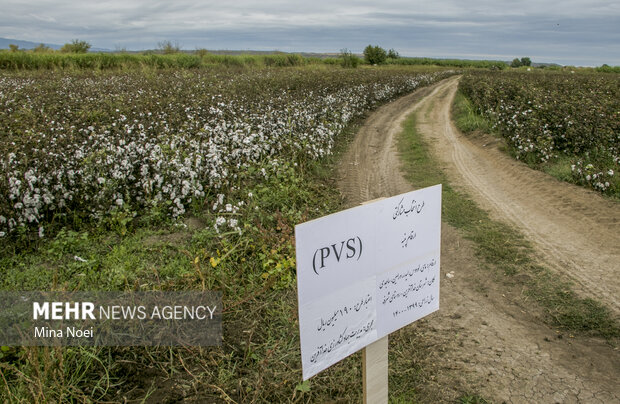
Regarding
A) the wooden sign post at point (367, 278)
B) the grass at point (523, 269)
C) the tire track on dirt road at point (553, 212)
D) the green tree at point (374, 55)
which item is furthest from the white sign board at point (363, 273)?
the green tree at point (374, 55)

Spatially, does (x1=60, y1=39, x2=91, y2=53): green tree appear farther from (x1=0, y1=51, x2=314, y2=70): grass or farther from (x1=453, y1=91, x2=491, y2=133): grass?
(x1=453, y1=91, x2=491, y2=133): grass

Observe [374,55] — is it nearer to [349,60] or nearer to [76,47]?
[349,60]

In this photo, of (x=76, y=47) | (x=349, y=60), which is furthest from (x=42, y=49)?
(x=349, y=60)

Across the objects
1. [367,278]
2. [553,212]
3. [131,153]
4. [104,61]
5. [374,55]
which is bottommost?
[553,212]

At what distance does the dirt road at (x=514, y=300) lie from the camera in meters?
3.41

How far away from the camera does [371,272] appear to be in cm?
231

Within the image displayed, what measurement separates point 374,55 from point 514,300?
67.8 metres

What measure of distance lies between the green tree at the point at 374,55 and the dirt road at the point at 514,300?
61058mm

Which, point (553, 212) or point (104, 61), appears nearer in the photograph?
point (553, 212)

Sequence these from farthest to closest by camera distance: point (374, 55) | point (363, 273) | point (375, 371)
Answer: point (374, 55), point (375, 371), point (363, 273)

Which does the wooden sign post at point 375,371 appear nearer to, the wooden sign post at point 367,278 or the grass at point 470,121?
the wooden sign post at point 367,278

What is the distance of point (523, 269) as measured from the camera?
5.35m

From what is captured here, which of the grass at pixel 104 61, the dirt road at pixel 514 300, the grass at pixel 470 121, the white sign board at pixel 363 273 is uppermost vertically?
the grass at pixel 104 61

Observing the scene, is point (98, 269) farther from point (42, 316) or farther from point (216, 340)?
point (216, 340)
